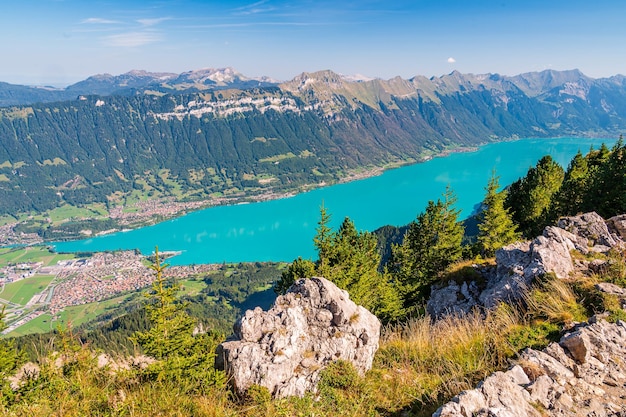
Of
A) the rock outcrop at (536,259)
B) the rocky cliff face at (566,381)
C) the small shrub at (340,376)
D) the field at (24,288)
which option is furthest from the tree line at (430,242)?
the field at (24,288)

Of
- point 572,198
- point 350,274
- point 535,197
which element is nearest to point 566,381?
point 350,274

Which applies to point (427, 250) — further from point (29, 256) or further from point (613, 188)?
point (29, 256)

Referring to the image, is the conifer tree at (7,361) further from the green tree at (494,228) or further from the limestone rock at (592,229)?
the green tree at (494,228)

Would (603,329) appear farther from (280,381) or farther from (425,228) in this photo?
(425,228)

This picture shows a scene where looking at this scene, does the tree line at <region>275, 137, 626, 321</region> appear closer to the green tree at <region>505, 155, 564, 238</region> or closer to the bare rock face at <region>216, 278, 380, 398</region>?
the green tree at <region>505, 155, 564, 238</region>

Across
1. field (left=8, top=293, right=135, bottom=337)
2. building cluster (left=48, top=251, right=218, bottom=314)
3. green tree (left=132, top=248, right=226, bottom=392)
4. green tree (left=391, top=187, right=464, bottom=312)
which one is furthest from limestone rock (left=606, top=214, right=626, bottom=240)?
building cluster (left=48, top=251, right=218, bottom=314)

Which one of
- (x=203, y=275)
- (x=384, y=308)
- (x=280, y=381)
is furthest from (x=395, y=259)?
(x=203, y=275)
